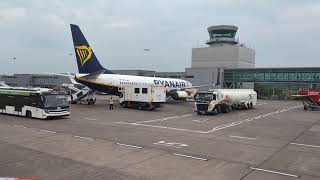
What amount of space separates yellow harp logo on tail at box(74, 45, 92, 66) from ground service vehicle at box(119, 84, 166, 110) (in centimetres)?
644

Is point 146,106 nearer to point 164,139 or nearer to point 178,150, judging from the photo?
point 164,139

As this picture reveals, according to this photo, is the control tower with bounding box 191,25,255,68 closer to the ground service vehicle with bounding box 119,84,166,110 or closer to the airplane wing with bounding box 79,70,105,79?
the airplane wing with bounding box 79,70,105,79

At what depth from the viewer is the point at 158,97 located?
142 ft

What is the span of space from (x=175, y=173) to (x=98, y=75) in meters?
36.3

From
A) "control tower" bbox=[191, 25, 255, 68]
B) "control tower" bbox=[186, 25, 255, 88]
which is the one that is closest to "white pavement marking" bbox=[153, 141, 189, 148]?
"control tower" bbox=[186, 25, 255, 88]

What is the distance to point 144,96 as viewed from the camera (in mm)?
43406

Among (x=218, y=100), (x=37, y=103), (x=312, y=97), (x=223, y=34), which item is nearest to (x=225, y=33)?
(x=223, y=34)

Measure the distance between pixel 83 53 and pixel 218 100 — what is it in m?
18.7

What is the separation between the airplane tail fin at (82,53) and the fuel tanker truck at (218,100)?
1538 centimetres

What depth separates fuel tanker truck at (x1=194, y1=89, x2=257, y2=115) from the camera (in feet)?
127

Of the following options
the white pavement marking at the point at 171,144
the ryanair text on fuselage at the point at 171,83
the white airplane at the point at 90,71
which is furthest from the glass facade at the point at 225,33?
the white pavement marking at the point at 171,144

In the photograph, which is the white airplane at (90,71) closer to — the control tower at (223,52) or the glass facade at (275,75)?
the glass facade at (275,75)

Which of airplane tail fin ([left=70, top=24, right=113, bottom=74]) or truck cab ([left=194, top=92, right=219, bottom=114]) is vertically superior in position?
airplane tail fin ([left=70, top=24, right=113, bottom=74])

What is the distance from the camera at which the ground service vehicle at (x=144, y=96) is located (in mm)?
Result: 42875
